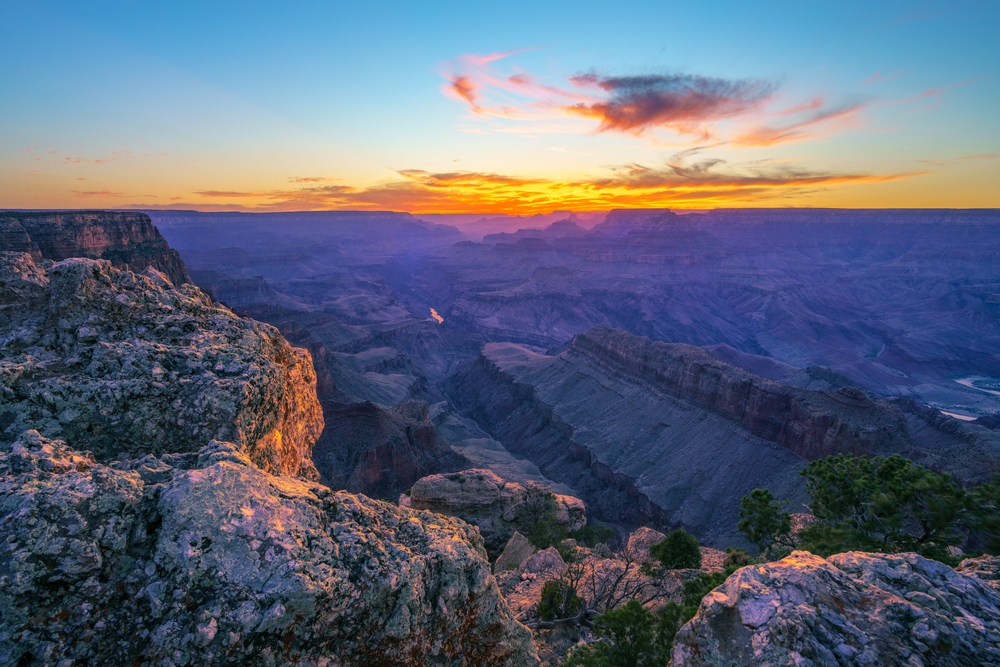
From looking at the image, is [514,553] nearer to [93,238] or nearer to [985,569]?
[985,569]

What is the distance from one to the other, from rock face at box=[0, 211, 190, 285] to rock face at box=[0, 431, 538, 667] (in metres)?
65.6

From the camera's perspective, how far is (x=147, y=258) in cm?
6994

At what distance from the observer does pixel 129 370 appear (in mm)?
8383

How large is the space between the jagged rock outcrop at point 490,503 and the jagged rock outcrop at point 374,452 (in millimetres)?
11249

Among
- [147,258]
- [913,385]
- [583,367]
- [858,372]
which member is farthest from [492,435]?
[913,385]

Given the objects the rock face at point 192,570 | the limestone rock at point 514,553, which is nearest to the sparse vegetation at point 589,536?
the limestone rock at point 514,553

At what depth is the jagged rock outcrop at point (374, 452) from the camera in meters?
41.1

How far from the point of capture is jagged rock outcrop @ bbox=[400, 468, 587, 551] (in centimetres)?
2984

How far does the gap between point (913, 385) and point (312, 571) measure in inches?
5879

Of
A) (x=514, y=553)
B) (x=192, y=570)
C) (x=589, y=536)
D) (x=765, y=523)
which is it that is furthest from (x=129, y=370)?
(x=589, y=536)

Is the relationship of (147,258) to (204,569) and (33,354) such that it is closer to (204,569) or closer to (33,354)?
(33,354)

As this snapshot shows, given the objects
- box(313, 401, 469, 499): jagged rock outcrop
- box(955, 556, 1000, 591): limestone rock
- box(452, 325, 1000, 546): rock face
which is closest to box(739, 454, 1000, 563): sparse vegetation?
box(955, 556, 1000, 591): limestone rock

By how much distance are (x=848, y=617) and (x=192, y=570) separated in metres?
10.00

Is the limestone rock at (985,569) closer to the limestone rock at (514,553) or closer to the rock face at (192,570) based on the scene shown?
the rock face at (192,570)
